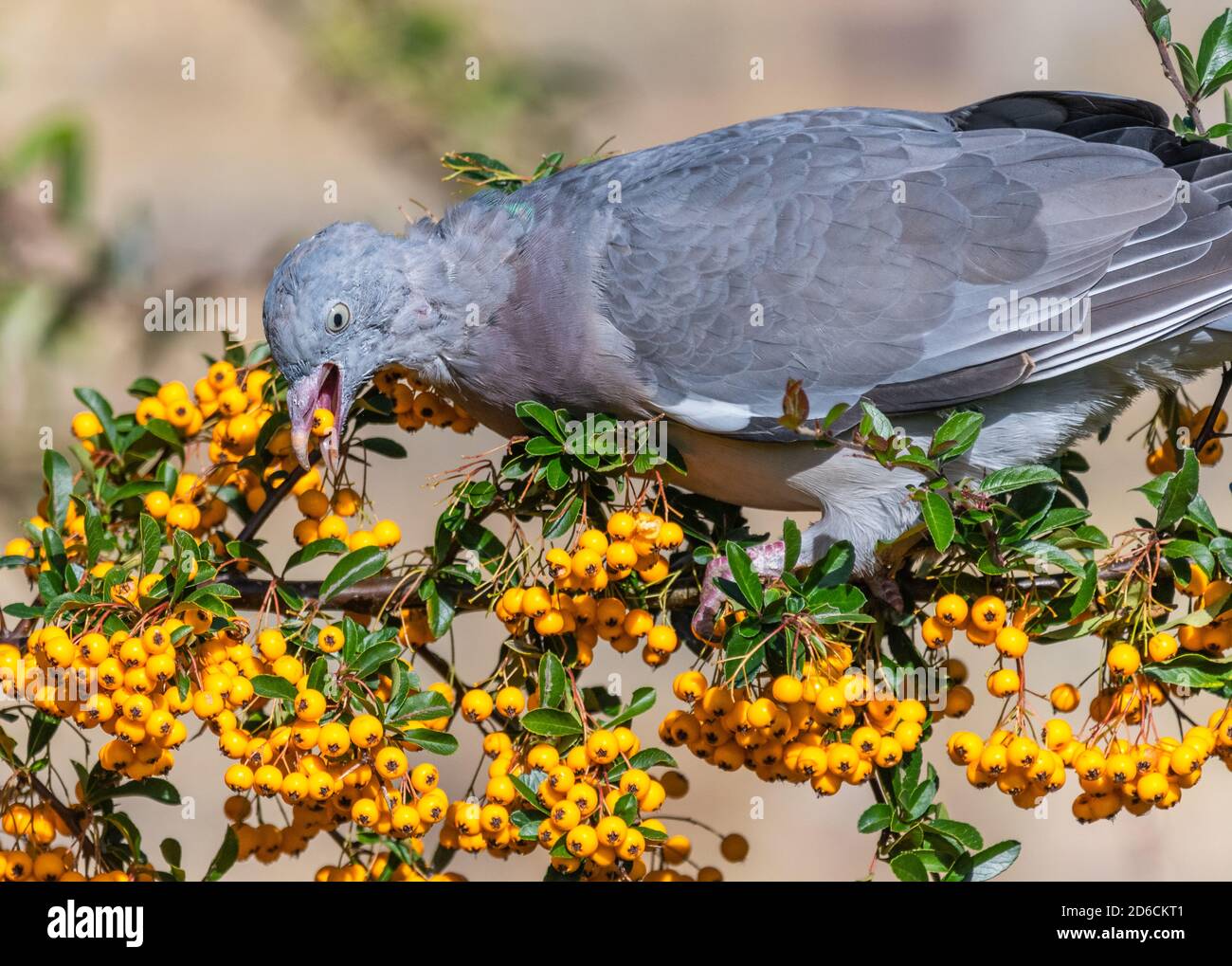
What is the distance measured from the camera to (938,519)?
2773mm

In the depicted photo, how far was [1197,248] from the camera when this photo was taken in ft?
11.9

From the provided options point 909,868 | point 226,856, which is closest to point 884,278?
point 909,868

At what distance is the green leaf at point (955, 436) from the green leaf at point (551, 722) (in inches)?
38.3

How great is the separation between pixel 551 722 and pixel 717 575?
0.51m

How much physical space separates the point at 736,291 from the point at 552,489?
0.95m

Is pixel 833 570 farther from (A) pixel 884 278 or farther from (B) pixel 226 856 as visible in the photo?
(B) pixel 226 856

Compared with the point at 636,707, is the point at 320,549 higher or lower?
higher

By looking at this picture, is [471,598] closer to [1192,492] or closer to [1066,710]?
[1066,710]

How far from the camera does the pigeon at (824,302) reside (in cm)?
360

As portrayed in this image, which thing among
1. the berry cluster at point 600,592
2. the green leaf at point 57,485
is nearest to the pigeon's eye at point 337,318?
the green leaf at point 57,485

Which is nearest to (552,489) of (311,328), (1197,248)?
(311,328)

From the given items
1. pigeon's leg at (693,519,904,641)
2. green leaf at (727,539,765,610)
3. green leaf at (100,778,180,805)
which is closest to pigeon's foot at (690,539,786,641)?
pigeon's leg at (693,519,904,641)

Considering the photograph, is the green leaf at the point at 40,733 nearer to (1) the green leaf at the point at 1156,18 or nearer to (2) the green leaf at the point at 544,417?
(2) the green leaf at the point at 544,417

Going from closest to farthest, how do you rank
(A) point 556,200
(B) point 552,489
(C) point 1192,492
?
(C) point 1192,492
(B) point 552,489
(A) point 556,200
